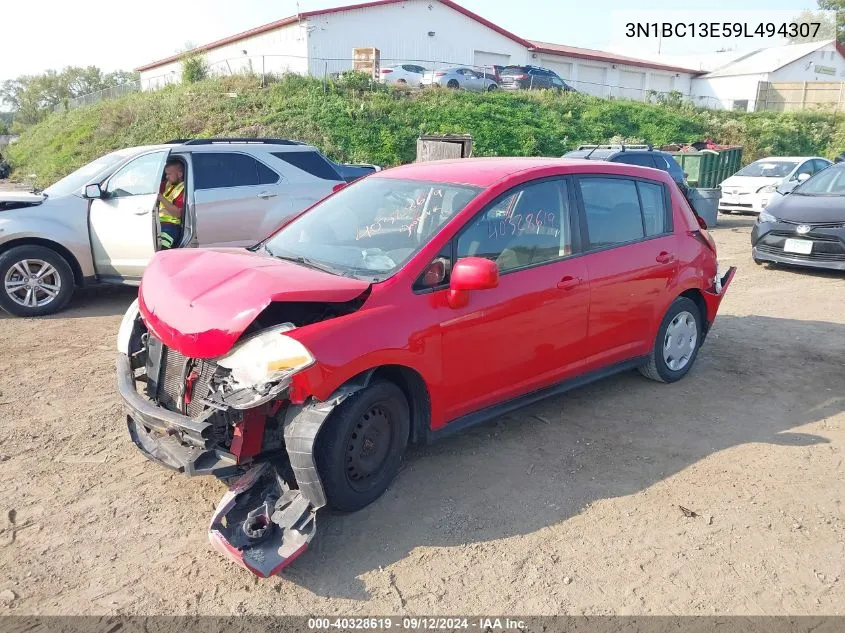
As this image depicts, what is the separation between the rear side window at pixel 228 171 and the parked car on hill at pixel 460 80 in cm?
2132

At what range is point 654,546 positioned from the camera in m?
3.39

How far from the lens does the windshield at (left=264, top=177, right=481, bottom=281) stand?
3861 millimetres

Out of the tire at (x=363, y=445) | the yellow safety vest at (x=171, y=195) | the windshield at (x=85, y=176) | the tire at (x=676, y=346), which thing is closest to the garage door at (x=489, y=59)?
the windshield at (x=85, y=176)

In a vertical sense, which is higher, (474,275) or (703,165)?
(703,165)

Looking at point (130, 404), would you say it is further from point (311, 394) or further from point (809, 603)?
point (809, 603)

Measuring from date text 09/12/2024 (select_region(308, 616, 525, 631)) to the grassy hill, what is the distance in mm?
18896

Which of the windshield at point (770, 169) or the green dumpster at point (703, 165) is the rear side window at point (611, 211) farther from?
the green dumpster at point (703, 165)

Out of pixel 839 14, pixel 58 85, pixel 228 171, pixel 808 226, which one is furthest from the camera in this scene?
pixel 839 14

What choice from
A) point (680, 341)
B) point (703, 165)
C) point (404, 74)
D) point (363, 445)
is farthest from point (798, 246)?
point (404, 74)

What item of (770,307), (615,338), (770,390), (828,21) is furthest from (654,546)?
(828,21)

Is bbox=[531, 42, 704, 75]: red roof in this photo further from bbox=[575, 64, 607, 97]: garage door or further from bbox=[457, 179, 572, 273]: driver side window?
bbox=[457, 179, 572, 273]: driver side window

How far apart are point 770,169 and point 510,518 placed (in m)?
16.0

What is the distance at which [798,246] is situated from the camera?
9625mm

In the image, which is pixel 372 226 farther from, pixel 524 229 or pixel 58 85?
pixel 58 85
